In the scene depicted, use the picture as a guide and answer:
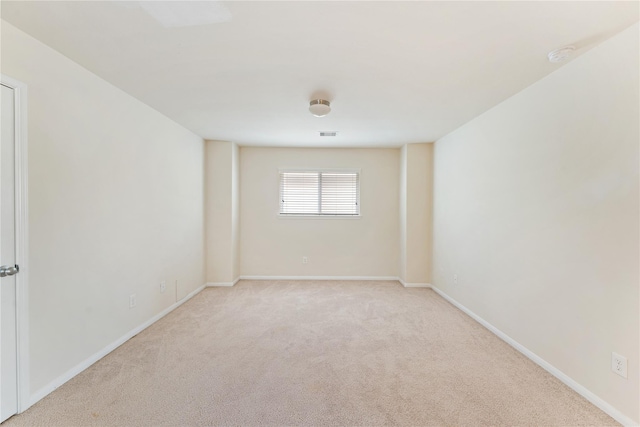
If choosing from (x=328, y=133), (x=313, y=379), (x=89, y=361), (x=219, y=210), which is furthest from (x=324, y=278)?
(x=89, y=361)

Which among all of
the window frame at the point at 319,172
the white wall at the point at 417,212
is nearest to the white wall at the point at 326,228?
the window frame at the point at 319,172

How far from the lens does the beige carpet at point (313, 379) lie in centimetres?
169

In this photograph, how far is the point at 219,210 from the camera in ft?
14.6

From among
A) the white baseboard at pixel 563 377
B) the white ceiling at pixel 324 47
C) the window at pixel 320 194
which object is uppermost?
the white ceiling at pixel 324 47

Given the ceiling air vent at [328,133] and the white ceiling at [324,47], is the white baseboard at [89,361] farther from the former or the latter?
the ceiling air vent at [328,133]

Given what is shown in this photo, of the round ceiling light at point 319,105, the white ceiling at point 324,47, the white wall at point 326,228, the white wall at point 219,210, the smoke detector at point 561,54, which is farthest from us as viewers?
the white wall at point 326,228

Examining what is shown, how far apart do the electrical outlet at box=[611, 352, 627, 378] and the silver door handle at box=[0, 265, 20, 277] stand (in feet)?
12.3

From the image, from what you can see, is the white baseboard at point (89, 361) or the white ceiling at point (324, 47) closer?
the white ceiling at point (324, 47)

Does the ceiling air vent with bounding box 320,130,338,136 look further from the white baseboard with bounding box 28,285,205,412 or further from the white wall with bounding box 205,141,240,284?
the white baseboard with bounding box 28,285,205,412

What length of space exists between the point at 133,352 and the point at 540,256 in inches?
142

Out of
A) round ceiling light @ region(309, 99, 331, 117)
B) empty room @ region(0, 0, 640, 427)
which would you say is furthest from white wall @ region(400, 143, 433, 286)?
round ceiling light @ region(309, 99, 331, 117)

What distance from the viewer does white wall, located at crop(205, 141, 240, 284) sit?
4.46 metres

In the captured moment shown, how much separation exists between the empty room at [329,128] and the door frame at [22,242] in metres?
0.01

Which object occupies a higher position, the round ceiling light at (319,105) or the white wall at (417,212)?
the round ceiling light at (319,105)
